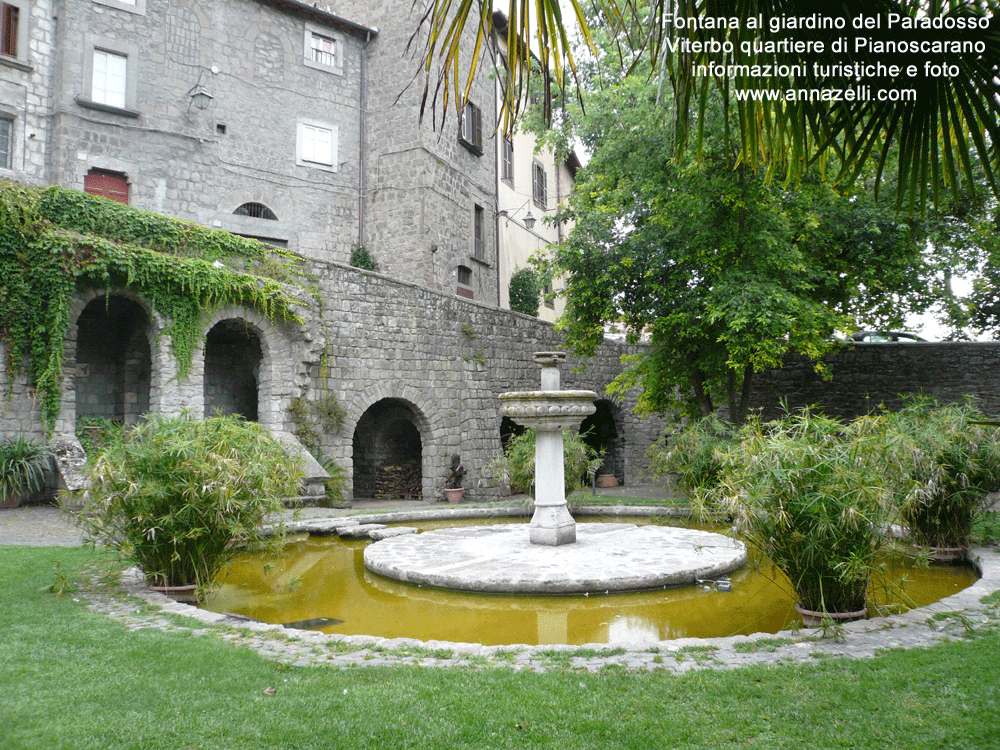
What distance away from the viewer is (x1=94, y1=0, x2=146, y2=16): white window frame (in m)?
15.7

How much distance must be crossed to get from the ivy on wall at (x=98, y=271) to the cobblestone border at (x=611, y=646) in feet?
24.6

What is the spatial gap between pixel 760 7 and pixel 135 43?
1794cm

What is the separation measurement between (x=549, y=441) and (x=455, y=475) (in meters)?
8.17

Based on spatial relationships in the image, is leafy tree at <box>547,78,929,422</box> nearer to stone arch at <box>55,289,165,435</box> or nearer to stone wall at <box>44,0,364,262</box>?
stone wall at <box>44,0,364,262</box>

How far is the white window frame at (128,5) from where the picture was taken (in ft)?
51.5

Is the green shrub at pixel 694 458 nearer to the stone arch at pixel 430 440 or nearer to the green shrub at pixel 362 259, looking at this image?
the stone arch at pixel 430 440

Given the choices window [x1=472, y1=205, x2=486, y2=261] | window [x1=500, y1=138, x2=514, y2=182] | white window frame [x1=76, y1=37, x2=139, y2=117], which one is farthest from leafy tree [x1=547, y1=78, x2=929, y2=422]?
white window frame [x1=76, y1=37, x2=139, y2=117]

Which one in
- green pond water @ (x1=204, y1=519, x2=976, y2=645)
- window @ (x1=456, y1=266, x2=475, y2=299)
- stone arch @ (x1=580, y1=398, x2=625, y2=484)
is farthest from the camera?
window @ (x1=456, y1=266, x2=475, y2=299)

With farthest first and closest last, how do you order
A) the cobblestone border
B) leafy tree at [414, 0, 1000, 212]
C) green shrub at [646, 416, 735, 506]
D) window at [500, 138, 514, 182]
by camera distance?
window at [500, 138, 514, 182]
green shrub at [646, 416, 735, 506]
the cobblestone border
leafy tree at [414, 0, 1000, 212]

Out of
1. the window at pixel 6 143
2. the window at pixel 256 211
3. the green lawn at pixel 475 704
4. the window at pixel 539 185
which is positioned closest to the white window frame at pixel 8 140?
the window at pixel 6 143

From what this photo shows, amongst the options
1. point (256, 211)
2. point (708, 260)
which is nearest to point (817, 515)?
point (708, 260)

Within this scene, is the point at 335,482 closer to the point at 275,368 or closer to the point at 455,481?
the point at 275,368

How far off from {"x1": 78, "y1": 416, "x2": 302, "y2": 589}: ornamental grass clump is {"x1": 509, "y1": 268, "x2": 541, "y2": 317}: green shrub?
1792cm

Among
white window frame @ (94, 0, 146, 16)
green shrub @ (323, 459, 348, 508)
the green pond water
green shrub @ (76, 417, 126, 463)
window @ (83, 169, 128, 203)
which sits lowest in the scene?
the green pond water
